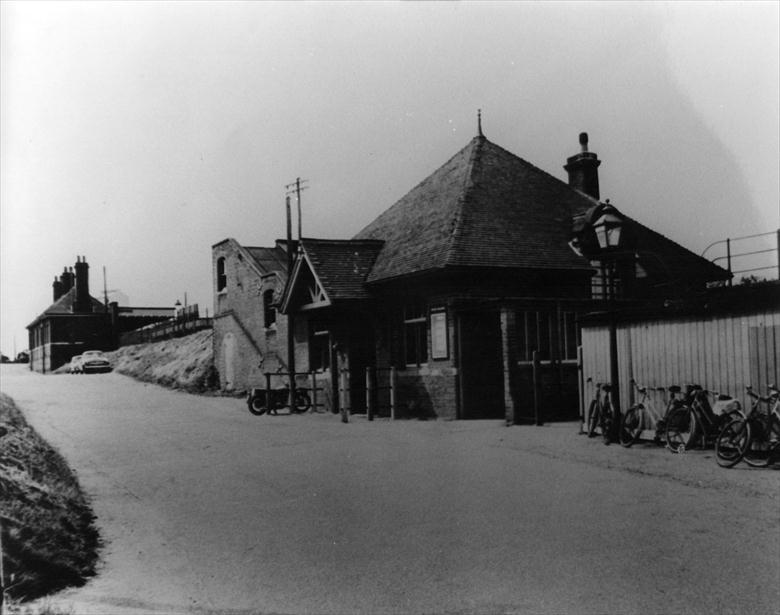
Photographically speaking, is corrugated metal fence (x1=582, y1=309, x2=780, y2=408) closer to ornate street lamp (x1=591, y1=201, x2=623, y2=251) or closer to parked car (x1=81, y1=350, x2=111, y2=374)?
ornate street lamp (x1=591, y1=201, x2=623, y2=251)

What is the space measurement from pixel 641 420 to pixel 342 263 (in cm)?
1127

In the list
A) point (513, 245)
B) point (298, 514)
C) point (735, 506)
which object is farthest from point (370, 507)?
point (513, 245)

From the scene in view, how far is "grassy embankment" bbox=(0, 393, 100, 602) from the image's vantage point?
5.61 m

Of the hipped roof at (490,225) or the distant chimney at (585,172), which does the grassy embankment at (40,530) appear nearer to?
the hipped roof at (490,225)

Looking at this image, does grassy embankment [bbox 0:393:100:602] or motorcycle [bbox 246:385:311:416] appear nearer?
grassy embankment [bbox 0:393:100:602]

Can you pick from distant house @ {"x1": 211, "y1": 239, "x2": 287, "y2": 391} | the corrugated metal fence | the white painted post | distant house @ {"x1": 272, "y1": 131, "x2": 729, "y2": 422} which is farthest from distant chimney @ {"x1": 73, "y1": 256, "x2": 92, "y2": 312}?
the corrugated metal fence

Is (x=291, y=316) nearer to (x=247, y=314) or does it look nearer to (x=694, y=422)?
(x=247, y=314)

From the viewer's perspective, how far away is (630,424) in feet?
41.9

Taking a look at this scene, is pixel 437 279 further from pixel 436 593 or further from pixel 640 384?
pixel 436 593

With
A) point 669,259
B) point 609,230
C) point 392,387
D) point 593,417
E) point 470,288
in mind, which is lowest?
point 593,417

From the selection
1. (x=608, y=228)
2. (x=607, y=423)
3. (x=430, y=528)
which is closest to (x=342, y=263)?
Result: (x=608, y=228)

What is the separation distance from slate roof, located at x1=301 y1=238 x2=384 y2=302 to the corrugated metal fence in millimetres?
8010

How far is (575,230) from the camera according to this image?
2170cm

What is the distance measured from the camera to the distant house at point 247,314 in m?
28.6
